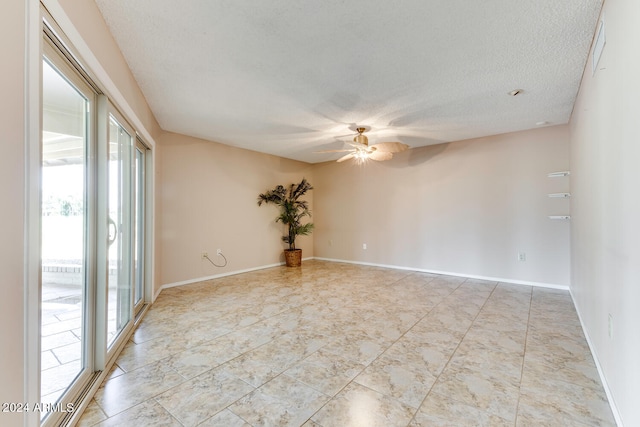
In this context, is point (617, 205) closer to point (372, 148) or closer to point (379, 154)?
point (372, 148)

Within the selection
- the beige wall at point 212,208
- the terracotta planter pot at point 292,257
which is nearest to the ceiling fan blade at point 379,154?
the beige wall at point 212,208

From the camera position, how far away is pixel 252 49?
82.0 inches

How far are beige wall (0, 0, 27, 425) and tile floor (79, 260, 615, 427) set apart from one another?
83 centimetres

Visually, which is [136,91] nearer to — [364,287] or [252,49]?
[252,49]

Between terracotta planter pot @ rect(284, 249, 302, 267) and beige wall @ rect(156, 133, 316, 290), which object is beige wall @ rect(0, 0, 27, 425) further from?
terracotta planter pot @ rect(284, 249, 302, 267)

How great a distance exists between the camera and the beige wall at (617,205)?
47.9 inches

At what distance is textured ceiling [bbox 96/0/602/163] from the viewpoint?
67.2 inches

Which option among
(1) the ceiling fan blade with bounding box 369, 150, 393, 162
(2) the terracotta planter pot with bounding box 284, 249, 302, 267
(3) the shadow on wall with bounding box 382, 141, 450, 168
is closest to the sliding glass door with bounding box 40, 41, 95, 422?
(1) the ceiling fan blade with bounding box 369, 150, 393, 162

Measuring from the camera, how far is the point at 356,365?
6.59ft

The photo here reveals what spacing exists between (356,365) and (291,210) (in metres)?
4.15

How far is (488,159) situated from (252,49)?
13.5 feet

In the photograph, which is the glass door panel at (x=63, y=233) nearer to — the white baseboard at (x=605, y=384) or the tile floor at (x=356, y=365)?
the tile floor at (x=356, y=365)

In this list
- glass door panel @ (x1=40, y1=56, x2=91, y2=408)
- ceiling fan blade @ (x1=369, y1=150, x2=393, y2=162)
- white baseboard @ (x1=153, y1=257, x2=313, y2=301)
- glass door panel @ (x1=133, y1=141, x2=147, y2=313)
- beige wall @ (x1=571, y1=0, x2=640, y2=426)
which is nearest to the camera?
beige wall @ (x1=571, y1=0, x2=640, y2=426)

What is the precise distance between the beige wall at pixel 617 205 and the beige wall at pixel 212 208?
15.1ft
